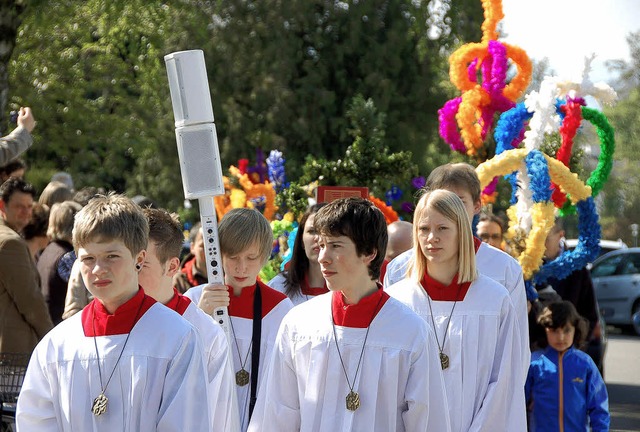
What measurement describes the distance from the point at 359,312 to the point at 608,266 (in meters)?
19.4

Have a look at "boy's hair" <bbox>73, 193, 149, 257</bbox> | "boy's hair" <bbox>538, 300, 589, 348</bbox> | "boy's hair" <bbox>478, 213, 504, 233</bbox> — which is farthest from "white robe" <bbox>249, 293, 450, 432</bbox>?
"boy's hair" <bbox>478, 213, 504, 233</bbox>

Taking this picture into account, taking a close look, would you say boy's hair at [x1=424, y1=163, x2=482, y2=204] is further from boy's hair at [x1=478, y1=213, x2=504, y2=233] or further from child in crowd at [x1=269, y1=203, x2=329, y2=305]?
boy's hair at [x1=478, y1=213, x2=504, y2=233]

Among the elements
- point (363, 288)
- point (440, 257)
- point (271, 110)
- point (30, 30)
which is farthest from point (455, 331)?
point (271, 110)

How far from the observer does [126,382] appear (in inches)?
171

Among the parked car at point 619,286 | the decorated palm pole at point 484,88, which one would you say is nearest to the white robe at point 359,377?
the decorated palm pole at point 484,88

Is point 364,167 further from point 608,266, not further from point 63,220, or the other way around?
point 608,266

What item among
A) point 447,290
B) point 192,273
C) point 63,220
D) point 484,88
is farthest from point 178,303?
point 484,88

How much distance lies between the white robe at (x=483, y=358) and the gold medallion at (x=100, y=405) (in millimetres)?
1901

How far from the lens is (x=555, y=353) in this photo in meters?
8.41

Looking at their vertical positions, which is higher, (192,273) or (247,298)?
(247,298)

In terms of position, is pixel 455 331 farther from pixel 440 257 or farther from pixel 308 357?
pixel 308 357

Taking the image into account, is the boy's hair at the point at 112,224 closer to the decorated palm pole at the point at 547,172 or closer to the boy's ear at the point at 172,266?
the boy's ear at the point at 172,266

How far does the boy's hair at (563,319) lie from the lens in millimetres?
8367

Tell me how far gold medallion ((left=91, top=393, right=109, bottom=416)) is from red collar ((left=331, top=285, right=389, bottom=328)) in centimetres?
101
